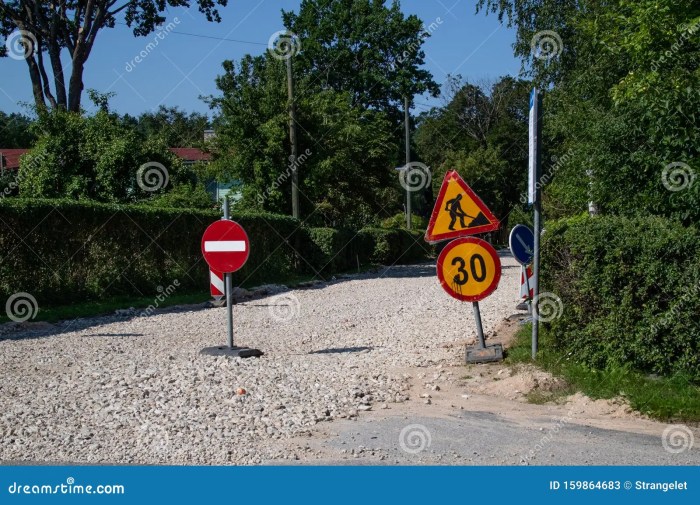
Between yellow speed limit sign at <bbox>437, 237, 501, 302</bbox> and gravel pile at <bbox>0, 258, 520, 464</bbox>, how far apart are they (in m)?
0.95

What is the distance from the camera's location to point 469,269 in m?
9.02

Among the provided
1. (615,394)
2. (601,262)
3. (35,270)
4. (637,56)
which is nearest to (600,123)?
(637,56)

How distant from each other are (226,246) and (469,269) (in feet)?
9.89

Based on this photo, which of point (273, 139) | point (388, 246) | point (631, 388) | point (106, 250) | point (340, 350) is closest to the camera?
point (631, 388)

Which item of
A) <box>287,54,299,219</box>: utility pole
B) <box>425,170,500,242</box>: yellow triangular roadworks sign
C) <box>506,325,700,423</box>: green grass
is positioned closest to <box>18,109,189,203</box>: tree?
<box>287,54,299,219</box>: utility pole

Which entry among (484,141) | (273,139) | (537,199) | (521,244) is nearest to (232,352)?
(537,199)

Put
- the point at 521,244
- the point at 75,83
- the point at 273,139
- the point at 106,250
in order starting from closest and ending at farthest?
the point at 521,244 → the point at 106,250 → the point at 273,139 → the point at 75,83

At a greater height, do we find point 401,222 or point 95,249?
point 401,222

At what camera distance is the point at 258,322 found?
46.9 ft

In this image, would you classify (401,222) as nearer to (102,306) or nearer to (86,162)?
(86,162)

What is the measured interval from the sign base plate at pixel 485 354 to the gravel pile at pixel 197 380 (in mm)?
253

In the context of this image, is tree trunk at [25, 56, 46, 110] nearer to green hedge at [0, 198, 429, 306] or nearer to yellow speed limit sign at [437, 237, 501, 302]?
green hedge at [0, 198, 429, 306]

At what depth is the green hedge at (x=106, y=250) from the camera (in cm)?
1484

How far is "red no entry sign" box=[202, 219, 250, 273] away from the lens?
984cm
